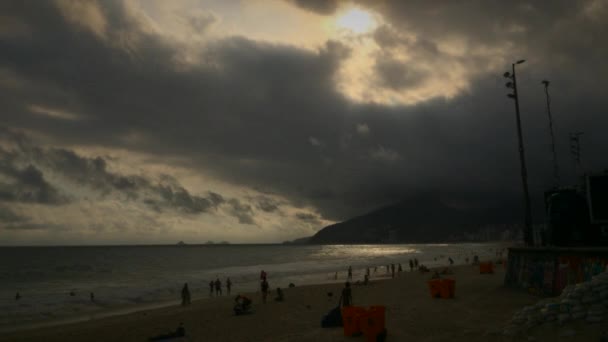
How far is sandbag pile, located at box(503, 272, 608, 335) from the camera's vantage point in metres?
11.0

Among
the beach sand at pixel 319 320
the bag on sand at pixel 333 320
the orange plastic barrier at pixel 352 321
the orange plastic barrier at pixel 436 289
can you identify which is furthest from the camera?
the orange plastic barrier at pixel 436 289

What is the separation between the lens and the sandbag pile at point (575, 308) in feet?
36.2

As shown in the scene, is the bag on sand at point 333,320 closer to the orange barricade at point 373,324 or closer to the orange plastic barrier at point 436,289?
the orange barricade at point 373,324

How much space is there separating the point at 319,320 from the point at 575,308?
12.5 meters

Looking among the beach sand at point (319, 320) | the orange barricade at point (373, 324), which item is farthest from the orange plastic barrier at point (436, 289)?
the orange barricade at point (373, 324)

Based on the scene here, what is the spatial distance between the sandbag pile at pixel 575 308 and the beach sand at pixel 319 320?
1.11ft

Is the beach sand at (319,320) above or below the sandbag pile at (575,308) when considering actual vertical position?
below

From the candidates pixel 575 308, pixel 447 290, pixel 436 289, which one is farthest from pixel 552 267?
pixel 575 308

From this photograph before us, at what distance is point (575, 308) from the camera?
1142cm

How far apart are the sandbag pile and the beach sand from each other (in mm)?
338

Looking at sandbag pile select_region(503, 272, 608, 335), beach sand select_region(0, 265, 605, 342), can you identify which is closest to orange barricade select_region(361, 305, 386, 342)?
beach sand select_region(0, 265, 605, 342)

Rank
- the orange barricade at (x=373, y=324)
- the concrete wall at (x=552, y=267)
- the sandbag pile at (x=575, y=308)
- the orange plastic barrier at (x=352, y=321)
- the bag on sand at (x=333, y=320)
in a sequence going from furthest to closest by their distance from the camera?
1. the bag on sand at (x=333, y=320)
2. the concrete wall at (x=552, y=267)
3. the orange plastic barrier at (x=352, y=321)
4. the orange barricade at (x=373, y=324)
5. the sandbag pile at (x=575, y=308)

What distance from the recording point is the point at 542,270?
2025cm

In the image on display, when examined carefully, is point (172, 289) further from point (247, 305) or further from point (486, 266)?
point (486, 266)
